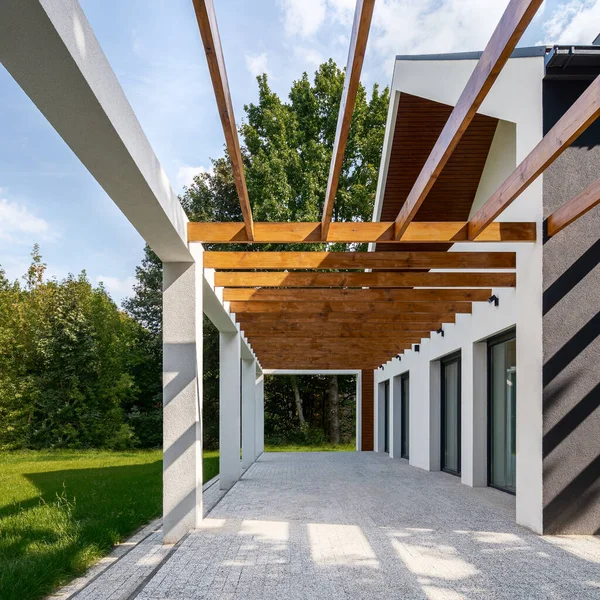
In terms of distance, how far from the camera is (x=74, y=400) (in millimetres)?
25375

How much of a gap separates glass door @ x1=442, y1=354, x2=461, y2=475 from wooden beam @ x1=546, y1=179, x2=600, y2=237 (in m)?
5.75

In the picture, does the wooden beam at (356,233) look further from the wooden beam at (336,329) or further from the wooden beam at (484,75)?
the wooden beam at (336,329)

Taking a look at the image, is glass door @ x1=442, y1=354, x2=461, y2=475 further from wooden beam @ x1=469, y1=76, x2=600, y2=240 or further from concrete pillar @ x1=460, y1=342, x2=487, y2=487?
wooden beam @ x1=469, y1=76, x2=600, y2=240

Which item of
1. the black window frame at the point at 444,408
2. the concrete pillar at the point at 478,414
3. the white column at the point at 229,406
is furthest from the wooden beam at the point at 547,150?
the black window frame at the point at 444,408

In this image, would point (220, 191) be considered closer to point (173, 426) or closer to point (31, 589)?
point (173, 426)

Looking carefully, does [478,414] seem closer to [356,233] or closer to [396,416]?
[356,233]

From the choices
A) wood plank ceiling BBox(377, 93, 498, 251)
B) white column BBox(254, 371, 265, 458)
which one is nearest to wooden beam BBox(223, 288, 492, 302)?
wood plank ceiling BBox(377, 93, 498, 251)

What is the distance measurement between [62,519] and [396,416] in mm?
11651

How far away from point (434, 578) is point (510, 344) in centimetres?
489

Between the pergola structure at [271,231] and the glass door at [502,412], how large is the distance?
0.82 meters

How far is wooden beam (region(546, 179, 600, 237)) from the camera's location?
17.4 ft

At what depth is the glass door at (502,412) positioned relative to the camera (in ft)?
29.6

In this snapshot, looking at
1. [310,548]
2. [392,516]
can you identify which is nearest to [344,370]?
[392,516]

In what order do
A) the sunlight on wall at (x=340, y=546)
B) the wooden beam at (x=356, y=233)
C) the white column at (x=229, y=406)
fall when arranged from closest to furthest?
the sunlight on wall at (x=340, y=546), the wooden beam at (x=356, y=233), the white column at (x=229, y=406)
